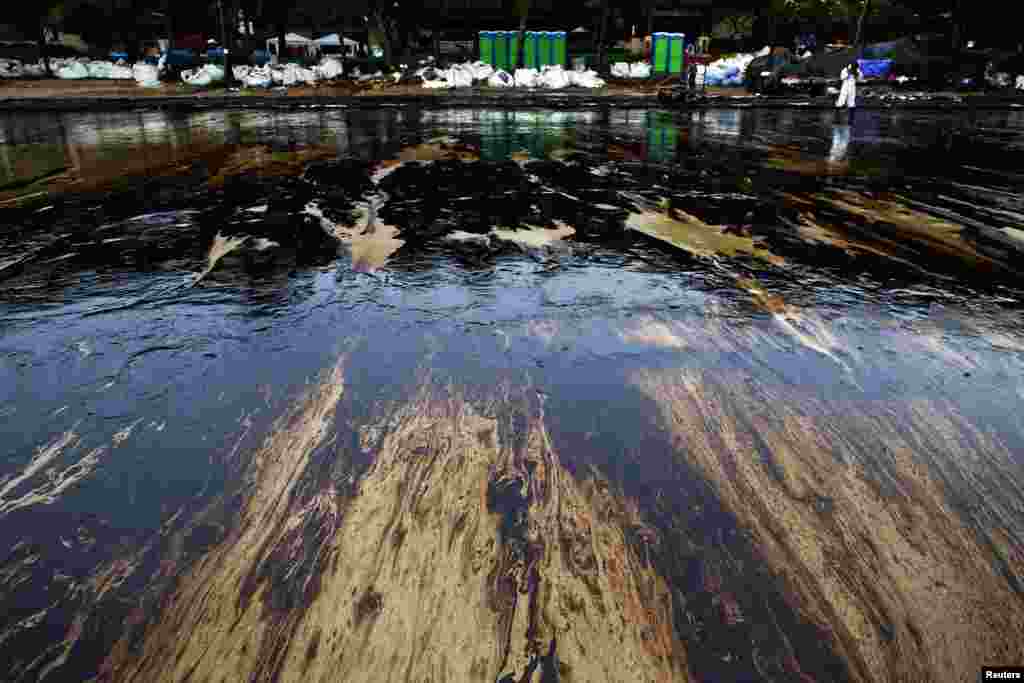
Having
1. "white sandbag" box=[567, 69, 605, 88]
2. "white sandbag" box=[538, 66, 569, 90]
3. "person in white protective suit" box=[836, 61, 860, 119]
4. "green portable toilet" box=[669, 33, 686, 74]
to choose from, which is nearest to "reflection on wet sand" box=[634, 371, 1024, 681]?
"person in white protective suit" box=[836, 61, 860, 119]

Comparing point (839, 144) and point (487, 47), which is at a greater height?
point (487, 47)

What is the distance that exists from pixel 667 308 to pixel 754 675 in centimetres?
252

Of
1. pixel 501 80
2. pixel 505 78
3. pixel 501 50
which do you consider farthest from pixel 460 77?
pixel 501 50

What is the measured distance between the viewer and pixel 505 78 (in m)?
24.1

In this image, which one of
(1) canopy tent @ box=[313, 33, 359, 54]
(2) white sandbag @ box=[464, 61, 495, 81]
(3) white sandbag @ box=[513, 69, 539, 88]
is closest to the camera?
(3) white sandbag @ box=[513, 69, 539, 88]

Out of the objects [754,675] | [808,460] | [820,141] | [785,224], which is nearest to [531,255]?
[785,224]

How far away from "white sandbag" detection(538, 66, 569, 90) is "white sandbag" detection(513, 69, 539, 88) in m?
0.26

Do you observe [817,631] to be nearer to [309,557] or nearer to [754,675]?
[754,675]

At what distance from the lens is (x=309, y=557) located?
197 cm

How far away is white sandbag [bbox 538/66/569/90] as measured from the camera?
78.5ft

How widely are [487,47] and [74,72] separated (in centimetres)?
1961

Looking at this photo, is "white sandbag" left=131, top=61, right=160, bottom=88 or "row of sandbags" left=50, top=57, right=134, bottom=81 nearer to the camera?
"white sandbag" left=131, top=61, right=160, bottom=88

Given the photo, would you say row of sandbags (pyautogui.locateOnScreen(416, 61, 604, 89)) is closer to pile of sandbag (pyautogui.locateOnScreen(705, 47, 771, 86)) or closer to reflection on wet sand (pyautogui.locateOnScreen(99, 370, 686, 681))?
pile of sandbag (pyautogui.locateOnScreen(705, 47, 771, 86))

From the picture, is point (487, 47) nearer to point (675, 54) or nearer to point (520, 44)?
point (520, 44)
